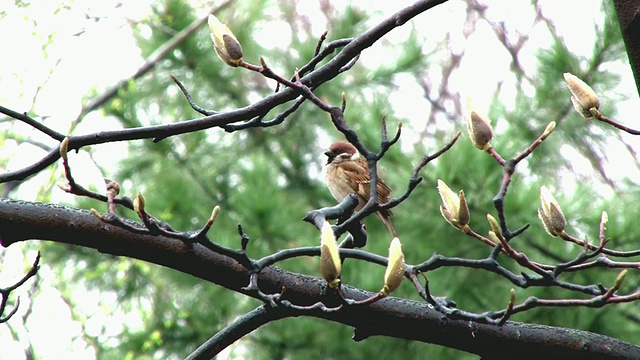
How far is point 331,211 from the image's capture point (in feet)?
5.69

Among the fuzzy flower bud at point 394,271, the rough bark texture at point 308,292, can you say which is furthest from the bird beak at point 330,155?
the fuzzy flower bud at point 394,271

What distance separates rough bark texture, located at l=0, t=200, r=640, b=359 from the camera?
1.58 metres

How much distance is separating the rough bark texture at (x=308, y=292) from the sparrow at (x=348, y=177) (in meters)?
2.29

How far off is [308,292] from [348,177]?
255 centimetres

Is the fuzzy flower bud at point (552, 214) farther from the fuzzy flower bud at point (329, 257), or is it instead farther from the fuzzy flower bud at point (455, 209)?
the fuzzy flower bud at point (329, 257)

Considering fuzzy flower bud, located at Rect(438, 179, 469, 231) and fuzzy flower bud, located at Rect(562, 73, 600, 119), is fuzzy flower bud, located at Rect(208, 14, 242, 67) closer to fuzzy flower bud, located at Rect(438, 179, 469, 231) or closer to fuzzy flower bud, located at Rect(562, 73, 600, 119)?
fuzzy flower bud, located at Rect(438, 179, 469, 231)

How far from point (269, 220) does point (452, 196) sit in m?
3.13

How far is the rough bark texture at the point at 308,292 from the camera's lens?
158 cm

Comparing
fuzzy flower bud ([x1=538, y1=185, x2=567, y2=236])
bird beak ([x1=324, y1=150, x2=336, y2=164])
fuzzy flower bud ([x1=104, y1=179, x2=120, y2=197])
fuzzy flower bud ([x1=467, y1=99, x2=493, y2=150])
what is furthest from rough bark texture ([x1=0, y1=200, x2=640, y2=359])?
bird beak ([x1=324, y1=150, x2=336, y2=164])

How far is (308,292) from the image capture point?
164 cm

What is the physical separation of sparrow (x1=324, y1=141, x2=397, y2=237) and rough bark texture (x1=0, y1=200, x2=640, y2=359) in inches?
90.2

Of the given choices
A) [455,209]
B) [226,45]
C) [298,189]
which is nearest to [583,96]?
[455,209]

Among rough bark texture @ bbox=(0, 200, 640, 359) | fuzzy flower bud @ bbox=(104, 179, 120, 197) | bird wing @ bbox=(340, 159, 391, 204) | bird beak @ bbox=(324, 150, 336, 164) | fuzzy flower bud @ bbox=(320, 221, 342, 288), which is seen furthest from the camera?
bird beak @ bbox=(324, 150, 336, 164)

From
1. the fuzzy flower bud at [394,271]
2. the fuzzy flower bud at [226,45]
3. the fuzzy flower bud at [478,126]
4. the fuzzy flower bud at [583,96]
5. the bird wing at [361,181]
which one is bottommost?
the fuzzy flower bud at [394,271]
